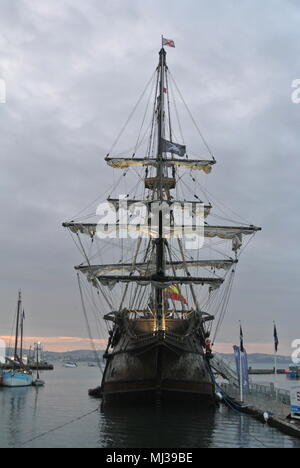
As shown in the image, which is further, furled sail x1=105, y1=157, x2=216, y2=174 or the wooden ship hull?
furled sail x1=105, y1=157, x2=216, y2=174

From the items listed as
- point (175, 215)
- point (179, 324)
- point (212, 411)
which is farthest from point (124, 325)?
point (175, 215)

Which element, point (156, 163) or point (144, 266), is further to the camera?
point (144, 266)

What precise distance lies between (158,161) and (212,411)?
21.9 metres

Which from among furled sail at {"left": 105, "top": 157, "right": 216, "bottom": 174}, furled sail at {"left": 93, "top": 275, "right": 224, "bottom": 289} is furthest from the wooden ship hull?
furled sail at {"left": 105, "top": 157, "right": 216, "bottom": 174}

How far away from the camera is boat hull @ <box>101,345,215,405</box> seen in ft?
99.6

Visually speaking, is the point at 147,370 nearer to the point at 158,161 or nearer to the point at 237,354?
the point at 237,354

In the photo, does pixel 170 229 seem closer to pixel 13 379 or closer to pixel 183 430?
pixel 183 430

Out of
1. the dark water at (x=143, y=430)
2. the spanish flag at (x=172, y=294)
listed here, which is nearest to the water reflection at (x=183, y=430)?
the dark water at (x=143, y=430)

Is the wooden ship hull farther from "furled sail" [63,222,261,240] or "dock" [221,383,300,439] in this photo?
"furled sail" [63,222,261,240]

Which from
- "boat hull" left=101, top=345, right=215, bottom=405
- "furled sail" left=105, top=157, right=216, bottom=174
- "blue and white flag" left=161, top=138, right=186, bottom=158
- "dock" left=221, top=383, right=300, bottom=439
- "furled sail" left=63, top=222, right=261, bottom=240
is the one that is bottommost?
"dock" left=221, top=383, right=300, bottom=439

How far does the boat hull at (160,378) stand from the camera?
30359mm

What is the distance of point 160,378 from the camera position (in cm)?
3031

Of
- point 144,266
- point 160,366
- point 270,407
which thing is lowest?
point 270,407

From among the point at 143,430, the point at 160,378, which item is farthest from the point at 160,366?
the point at 143,430
